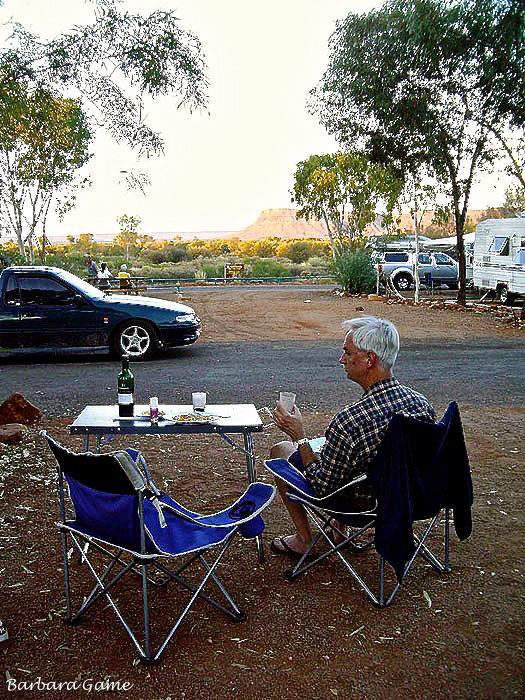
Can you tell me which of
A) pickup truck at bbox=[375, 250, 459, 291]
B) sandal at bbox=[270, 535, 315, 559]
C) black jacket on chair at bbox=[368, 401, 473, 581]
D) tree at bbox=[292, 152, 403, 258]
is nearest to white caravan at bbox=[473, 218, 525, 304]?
pickup truck at bbox=[375, 250, 459, 291]

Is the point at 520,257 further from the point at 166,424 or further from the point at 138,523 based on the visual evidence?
the point at 138,523

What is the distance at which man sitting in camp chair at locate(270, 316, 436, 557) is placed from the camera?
3805 millimetres

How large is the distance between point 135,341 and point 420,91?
12.4 meters

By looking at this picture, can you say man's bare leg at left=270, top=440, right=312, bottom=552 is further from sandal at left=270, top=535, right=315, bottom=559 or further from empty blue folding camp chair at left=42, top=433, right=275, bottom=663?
empty blue folding camp chair at left=42, top=433, right=275, bottom=663

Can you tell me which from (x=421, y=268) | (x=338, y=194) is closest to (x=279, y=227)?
(x=338, y=194)

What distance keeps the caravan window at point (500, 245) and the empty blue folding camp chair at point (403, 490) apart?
19.9m

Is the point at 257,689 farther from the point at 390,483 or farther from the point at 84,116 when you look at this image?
the point at 84,116

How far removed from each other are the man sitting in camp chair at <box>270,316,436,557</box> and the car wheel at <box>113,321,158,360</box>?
8.34m

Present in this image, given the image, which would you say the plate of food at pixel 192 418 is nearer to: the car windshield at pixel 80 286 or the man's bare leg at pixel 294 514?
the man's bare leg at pixel 294 514

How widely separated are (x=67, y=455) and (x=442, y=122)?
2013 centimetres

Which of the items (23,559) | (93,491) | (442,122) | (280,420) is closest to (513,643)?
(280,420)

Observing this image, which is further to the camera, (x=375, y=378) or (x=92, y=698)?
(x=375, y=378)

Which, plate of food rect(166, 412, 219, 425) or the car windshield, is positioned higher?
the car windshield

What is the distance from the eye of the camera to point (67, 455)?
11.4 ft
